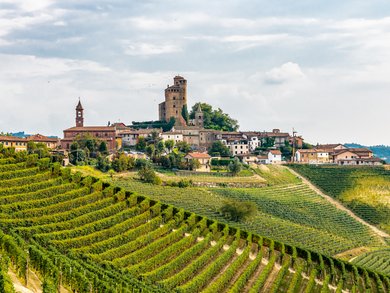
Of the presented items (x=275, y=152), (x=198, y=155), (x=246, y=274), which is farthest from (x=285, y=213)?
(x=275, y=152)

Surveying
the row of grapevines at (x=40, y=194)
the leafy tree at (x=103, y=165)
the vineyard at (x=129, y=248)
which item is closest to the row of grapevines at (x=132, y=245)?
the vineyard at (x=129, y=248)

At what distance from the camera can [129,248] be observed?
122 ft

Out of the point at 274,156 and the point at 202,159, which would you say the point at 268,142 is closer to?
the point at 274,156

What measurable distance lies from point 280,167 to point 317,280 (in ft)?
198

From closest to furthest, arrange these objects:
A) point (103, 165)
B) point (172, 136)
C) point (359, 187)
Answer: point (103, 165) → point (359, 187) → point (172, 136)

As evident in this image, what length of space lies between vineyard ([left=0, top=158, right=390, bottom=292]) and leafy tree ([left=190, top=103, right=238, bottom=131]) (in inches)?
3340

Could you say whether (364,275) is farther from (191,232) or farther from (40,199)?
(40,199)

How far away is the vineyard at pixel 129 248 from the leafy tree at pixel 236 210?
12.7 m

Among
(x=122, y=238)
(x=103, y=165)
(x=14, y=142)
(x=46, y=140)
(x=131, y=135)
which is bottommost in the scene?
(x=122, y=238)

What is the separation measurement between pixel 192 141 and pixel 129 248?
266 ft

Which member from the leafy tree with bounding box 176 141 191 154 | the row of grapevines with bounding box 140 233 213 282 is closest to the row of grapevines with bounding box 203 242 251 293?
the row of grapevines with bounding box 140 233 213 282

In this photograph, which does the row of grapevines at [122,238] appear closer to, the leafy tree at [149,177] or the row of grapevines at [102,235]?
the row of grapevines at [102,235]

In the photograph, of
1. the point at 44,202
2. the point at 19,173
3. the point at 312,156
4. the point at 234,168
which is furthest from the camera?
the point at 312,156

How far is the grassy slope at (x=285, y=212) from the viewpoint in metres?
58.1
